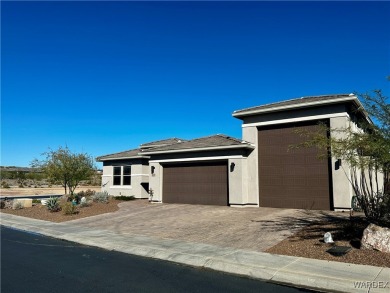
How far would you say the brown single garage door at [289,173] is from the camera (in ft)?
59.4

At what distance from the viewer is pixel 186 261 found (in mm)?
9352

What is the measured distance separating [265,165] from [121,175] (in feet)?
50.6

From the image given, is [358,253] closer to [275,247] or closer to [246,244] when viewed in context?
[275,247]

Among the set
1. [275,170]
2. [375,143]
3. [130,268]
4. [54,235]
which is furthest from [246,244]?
[275,170]

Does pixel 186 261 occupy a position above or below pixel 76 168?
below

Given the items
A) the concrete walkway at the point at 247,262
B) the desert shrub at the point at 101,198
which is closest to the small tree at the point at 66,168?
the desert shrub at the point at 101,198

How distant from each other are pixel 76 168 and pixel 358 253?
68.6 ft

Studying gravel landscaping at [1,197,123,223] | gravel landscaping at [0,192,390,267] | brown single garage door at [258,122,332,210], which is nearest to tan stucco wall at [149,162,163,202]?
gravel landscaping at [1,197,123,223]

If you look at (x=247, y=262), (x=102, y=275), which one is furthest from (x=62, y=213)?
(x=247, y=262)

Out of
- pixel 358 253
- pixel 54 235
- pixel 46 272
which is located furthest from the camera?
pixel 54 235

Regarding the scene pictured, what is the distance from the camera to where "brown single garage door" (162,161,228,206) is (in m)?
21.3

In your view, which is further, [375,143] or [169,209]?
[169,209]

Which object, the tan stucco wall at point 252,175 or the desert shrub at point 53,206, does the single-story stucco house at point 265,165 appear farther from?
the desert shrub at point 53,206

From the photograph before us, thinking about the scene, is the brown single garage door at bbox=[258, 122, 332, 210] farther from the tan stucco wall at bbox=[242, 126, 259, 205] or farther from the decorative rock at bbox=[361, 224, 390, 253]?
the decorative rock at bbox=[361, 224, 390, 253]
